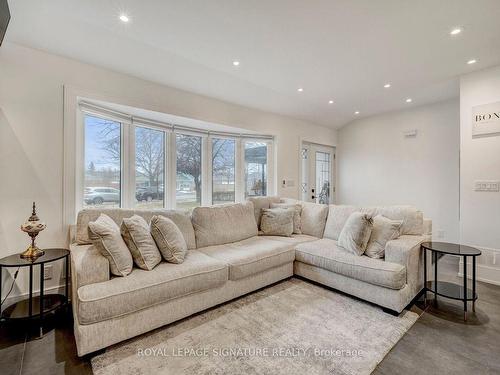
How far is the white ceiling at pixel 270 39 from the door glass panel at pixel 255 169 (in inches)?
47.4

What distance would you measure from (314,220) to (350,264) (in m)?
1.08

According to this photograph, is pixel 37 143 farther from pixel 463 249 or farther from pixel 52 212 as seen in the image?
pixel 463 249

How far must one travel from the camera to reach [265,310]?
2.29 metres

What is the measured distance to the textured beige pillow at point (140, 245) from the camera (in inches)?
81.8

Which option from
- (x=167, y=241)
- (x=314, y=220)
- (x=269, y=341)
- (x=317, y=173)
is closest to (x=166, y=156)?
(x=167, y=241)

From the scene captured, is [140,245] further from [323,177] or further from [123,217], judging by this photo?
[323,177]

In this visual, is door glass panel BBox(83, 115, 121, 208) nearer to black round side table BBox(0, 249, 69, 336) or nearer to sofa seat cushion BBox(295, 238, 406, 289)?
black round side table BBox(0, 249, 69, 336)

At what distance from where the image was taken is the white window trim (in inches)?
98.4

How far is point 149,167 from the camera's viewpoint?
3418mm

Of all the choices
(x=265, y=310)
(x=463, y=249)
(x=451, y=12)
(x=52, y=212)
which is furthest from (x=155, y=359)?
(x=451, y=12)

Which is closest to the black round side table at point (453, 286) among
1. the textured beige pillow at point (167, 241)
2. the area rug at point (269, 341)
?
the area rug at point (269, 341)

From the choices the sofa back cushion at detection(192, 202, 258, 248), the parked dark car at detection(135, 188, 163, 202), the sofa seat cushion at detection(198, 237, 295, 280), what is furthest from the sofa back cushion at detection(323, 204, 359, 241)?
the parked dark car at detection(135, 188, 163, 202)

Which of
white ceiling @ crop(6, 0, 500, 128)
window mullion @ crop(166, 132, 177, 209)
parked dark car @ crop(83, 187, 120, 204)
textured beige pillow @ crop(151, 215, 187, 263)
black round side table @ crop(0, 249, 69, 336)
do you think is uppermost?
white ceiling @ crop(6, 0, 500, 128)

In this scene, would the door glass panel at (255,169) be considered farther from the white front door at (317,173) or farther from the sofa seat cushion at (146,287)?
the sofa seat cushion at (146,287)
